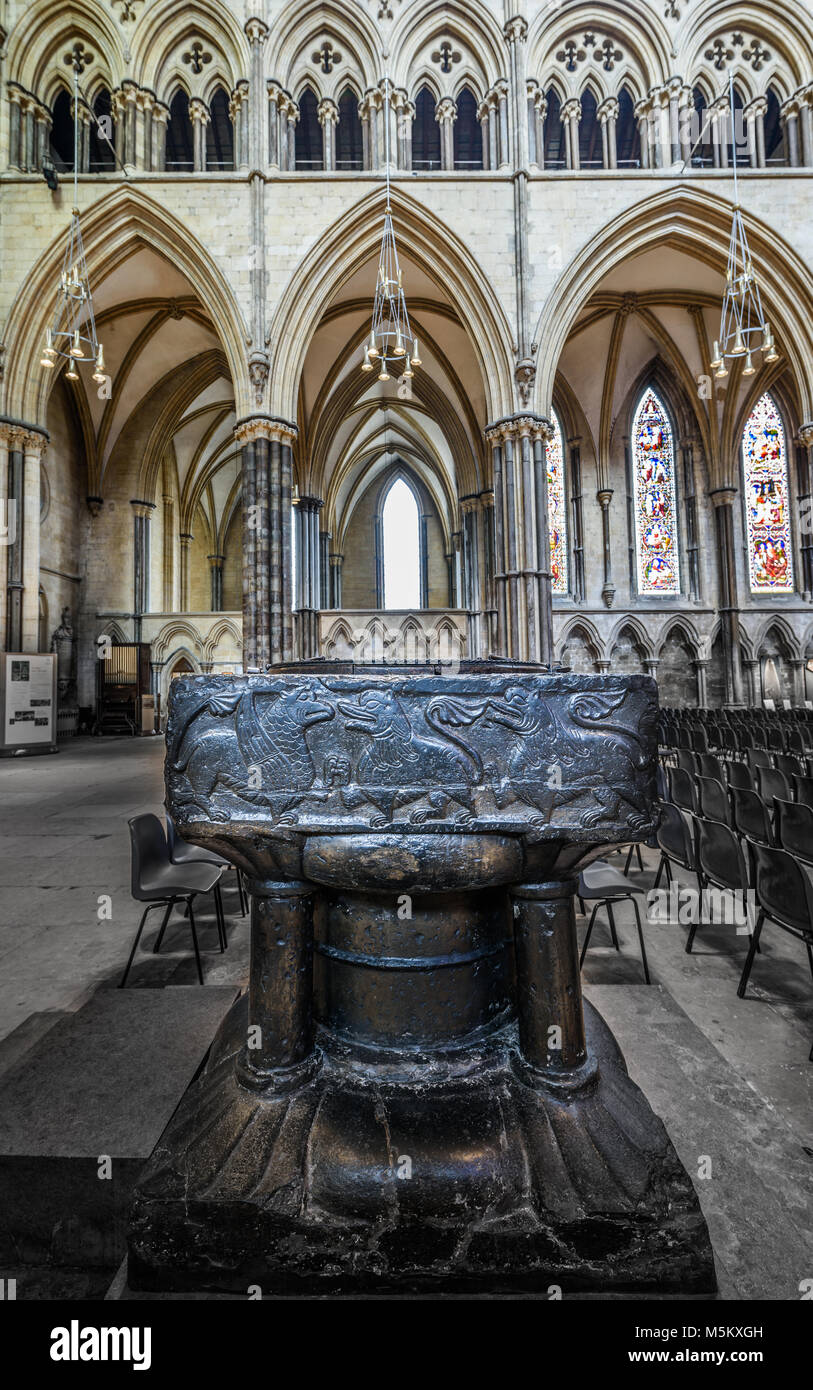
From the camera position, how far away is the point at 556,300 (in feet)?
38.1

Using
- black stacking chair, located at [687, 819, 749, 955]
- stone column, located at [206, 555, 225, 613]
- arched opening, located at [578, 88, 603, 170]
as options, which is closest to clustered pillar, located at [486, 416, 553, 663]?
arched opening, located at [578, 88, 603, 170]

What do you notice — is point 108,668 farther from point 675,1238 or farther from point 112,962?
point 675,1238

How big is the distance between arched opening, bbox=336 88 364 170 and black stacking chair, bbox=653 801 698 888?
57.4 feet

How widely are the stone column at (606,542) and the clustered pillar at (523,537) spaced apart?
19.0 feet

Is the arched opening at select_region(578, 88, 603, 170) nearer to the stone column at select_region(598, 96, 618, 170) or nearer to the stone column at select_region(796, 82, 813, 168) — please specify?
the stone column at select_region(598, 96, 618, 170)

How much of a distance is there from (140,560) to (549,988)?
63.3 feet

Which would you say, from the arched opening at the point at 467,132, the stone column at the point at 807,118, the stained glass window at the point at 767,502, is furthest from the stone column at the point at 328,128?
the stained glass window at the point at 767,502

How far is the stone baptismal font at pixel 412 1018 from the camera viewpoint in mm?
1223

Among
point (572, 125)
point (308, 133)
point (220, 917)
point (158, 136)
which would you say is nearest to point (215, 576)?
point (308, 133)

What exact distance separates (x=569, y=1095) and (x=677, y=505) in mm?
19143

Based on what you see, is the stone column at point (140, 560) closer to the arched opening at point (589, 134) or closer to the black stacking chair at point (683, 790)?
the arched opening at point (589, 134)

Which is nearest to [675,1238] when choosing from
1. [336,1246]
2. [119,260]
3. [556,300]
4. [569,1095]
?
[569,1095]

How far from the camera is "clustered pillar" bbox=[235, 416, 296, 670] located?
451 inches
